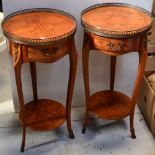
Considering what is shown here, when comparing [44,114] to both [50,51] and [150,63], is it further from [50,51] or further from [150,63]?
[150,63]

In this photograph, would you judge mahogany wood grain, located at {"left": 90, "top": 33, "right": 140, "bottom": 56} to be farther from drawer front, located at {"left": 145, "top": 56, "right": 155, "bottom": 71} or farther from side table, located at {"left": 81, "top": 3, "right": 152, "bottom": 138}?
drawer front, located at {"left": 145, "top": 56, "right": 155, "bottom": 71}

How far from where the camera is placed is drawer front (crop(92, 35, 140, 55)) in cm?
131

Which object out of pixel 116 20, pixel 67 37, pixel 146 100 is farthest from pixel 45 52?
pixel 146 100

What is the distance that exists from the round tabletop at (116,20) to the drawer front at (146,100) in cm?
46

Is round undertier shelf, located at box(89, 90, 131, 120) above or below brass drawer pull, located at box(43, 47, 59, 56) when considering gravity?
below

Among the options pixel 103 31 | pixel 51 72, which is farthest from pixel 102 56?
pixel 103 31

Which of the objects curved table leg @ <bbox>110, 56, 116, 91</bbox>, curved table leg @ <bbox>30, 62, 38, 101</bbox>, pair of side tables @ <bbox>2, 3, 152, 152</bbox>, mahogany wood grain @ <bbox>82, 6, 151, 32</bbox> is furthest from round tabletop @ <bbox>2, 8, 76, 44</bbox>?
curved table leg @ <bbox>110, 56, 116, 91</bbox>

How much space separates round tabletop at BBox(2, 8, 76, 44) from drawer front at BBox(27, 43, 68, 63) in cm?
4

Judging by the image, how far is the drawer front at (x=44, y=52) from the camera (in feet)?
4.09

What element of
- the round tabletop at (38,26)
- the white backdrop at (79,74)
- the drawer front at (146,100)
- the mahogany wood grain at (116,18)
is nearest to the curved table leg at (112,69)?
the white backdrop at (79,74)

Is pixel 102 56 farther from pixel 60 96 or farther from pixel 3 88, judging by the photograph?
pixel 3 88

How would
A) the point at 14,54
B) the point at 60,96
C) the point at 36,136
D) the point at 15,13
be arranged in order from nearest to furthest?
the point at 14,54, the point at 15,13, the point at 36,136, the point at 60,96

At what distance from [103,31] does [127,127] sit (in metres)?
0.70

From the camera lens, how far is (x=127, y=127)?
174cm
